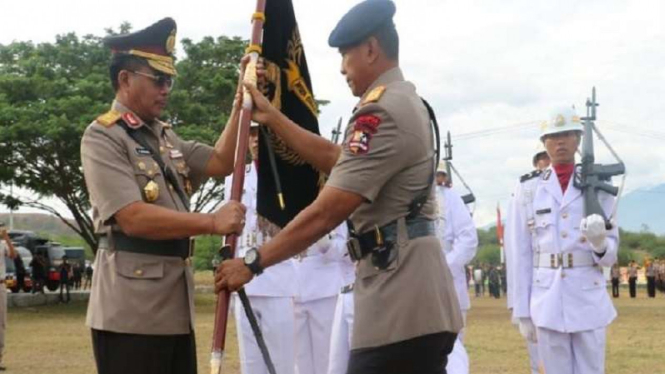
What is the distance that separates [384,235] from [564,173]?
12.8 feet

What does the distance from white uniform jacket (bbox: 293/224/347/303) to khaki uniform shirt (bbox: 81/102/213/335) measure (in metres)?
2.86

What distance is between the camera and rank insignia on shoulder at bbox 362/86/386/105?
430 centimetres

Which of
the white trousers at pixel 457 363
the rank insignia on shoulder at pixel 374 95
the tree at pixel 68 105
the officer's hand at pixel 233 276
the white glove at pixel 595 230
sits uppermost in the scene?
the tree at pixel 68 105

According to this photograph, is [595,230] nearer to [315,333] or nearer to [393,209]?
[315,333]

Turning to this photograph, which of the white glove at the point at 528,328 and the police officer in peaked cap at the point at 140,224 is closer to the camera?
the police officer in peaked cap at the point at 140,224

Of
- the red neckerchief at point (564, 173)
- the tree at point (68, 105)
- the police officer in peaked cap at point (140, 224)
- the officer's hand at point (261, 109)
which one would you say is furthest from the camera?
the tree at point (68, 105)

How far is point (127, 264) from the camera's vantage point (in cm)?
454

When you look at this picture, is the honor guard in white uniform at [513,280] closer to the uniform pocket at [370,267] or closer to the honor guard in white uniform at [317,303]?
the honor guard in white uniform at [317,303]

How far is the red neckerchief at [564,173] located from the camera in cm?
786

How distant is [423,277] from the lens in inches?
168

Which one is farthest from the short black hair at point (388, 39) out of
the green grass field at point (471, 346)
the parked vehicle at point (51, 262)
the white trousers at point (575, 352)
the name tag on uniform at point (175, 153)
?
the parked vehicle at point (51, 262)

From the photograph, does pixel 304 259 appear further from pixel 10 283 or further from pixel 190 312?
pixel 10 283

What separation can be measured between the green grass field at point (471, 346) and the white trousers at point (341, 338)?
5891 mm

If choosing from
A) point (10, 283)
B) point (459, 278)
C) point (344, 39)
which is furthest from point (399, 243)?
point (10, 283)
